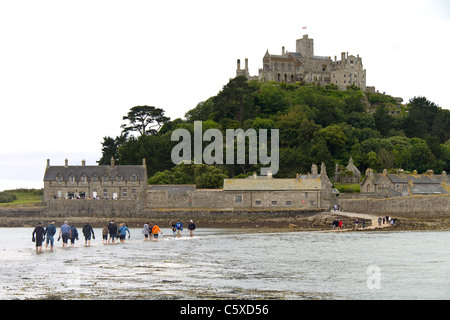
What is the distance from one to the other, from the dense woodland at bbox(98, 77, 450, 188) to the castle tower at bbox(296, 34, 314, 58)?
14.6 metres

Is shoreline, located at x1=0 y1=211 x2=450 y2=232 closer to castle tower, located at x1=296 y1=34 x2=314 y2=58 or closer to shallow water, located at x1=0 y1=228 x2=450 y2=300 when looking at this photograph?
shallow water, located at x1=0 y1=228 x2=450 y2=300

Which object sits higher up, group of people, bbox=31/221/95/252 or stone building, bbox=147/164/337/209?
stone building, bbox=147/164/337/209

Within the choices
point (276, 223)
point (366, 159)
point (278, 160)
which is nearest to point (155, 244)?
point (276, 223)

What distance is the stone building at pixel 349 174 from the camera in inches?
3243

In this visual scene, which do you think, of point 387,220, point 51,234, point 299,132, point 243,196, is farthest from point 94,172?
point 51,234

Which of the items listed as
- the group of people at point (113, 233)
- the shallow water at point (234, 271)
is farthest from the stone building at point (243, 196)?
the shallow water at point (234, 271)

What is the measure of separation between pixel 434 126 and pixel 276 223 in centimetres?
6198

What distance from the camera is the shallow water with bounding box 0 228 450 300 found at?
18.4m

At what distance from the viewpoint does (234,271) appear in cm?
2348

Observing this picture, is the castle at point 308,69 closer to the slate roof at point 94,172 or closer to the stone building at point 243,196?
the slate roof at point 94,172

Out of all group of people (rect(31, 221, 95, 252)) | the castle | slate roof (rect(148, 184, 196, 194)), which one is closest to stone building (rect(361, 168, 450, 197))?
slate roof (rect(148, 184, 196, 194))

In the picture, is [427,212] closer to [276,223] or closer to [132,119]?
[276,223]

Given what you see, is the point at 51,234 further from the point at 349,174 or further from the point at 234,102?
the point at 234,102
